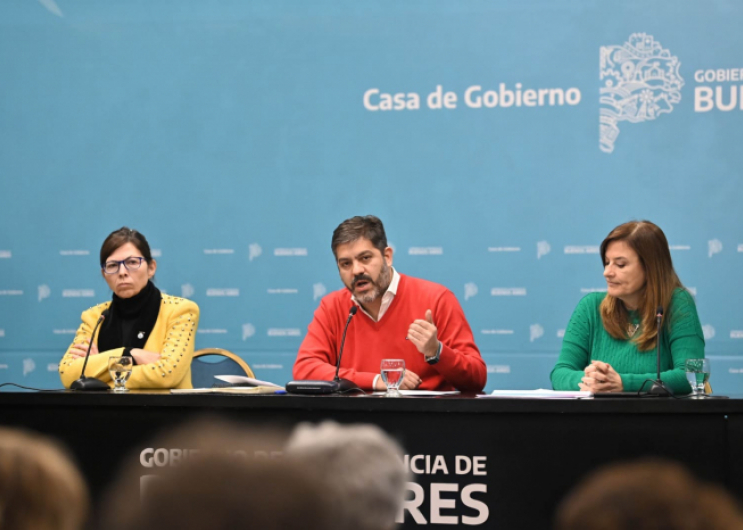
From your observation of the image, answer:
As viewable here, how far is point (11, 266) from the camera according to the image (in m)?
4.38

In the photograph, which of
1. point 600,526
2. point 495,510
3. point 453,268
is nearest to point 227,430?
point 495,510

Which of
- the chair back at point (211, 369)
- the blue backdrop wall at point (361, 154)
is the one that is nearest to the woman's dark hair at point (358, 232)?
the chair back at point (211, 369)

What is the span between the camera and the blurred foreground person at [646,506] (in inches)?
29.0

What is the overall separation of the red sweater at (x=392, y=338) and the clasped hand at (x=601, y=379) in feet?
1.53

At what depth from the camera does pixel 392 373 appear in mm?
2514

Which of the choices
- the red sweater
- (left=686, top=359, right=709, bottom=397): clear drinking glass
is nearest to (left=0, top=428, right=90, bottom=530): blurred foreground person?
(left=686, top=359, right=709, bottom=397): clear drinking glass

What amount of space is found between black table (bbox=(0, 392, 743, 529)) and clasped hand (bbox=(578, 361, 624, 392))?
0.50 meters

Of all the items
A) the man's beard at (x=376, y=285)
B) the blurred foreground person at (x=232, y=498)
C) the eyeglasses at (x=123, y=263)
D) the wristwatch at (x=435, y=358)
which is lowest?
the blurred foreground person at (x=232, y=498)

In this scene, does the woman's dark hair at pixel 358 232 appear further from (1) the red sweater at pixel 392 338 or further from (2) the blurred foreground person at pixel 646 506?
(2) the blurred foreground person at pixel 646 506

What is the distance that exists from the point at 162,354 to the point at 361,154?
1528 mm

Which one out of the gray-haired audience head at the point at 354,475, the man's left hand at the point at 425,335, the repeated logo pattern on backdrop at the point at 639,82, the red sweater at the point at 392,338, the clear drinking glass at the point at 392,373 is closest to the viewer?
the gray-haired audience head at the point at 354,475

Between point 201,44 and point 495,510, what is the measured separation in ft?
10.0

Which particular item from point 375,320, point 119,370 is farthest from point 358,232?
point 119,370

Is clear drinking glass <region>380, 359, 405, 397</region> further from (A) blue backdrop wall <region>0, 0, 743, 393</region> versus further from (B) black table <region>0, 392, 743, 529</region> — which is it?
(A) blue backdrop wall <region>0, 0, 743, 393</region>
